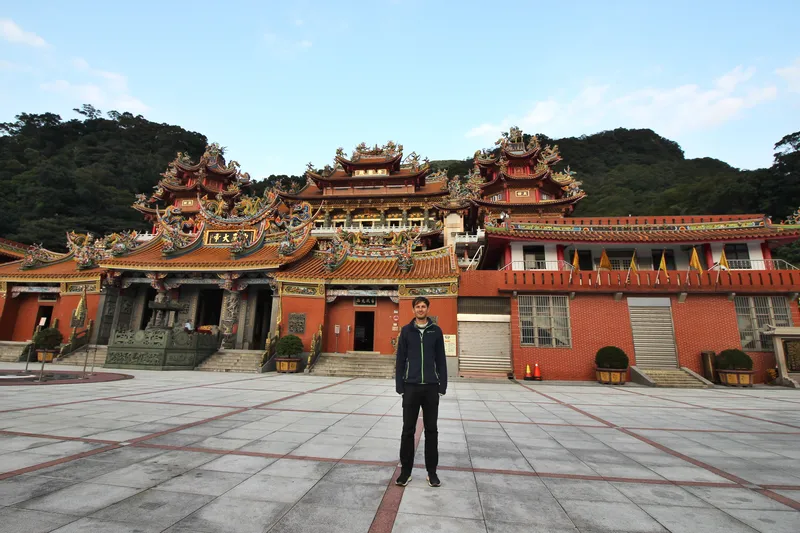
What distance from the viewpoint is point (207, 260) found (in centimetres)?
1877

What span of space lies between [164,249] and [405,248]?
12672 millimetres

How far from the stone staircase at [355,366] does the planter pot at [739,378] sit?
40.2 feet

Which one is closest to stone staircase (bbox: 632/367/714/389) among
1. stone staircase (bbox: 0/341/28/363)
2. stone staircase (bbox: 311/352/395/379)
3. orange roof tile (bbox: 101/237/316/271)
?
stone staircase (bbox: 311/352/395/379)

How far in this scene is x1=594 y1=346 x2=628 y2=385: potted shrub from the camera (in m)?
13.6

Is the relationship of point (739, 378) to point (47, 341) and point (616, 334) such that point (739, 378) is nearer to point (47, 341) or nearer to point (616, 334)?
point (616, 334)

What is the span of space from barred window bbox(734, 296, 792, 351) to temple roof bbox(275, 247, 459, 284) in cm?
1150

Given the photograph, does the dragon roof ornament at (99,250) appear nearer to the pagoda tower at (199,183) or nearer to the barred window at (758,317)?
the pagoda tower at (199,183)

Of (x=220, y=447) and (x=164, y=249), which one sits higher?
(x=164, y=249)

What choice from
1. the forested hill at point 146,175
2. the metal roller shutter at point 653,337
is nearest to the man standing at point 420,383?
the metal roller shutter at point 653,337

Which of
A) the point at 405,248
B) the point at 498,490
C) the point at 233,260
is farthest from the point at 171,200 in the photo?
the point at 498,490

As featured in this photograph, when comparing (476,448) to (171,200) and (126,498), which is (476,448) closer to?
(126,498)

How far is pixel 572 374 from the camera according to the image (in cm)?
1462

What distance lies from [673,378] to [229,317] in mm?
19045

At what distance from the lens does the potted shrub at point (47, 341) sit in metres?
15.6
